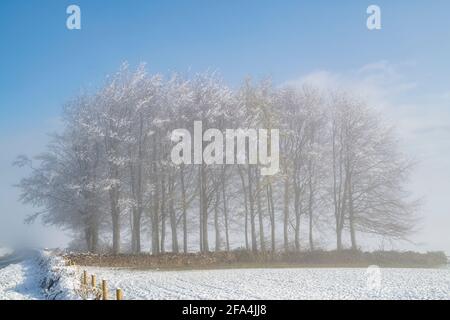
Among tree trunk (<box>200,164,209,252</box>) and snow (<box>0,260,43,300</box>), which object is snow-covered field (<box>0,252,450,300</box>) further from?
tree trunk (<box>200,164,209,252</box>)

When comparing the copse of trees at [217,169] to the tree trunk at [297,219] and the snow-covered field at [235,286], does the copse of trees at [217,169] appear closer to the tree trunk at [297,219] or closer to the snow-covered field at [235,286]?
the tree trunk at [297,219]

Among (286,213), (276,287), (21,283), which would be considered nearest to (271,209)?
(286,213)

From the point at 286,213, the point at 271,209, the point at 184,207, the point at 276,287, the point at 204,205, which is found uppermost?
the point at 204,205

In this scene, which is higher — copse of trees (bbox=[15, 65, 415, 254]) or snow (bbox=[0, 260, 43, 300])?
copse of trees (bbox=[15, 65, 415, 254])

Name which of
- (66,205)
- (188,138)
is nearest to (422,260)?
(188,138)

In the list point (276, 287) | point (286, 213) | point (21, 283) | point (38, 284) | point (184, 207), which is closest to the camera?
point (276, 287)

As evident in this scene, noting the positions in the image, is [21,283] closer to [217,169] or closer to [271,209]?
[217,169]

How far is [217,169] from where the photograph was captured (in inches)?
1287

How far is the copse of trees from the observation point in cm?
3170

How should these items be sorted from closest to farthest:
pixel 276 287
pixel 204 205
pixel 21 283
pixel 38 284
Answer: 1. pixel 276 287
2. pixel 38 284
3. pixel 21 283
4. pixel 204 205

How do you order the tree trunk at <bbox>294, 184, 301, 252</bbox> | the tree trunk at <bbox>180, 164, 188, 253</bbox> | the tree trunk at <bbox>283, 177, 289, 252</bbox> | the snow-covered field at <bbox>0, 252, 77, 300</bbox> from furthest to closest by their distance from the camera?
the tree trunk at <bbox>294, 184, 301, 252</bbox> < the tree trunk at <bbox>283, 177, 289, 252</bbox> < the tree trunk at <bbox>180, 164, 188, 253</bbox> < the snow-covered field at <bbox>0, 252, 77, 300</bbox>

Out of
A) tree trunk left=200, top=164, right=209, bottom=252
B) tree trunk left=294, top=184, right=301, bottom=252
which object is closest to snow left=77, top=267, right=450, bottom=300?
tree trunk left=200, top=164, right=209, bottom=252

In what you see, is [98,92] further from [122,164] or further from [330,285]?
[330,285]
